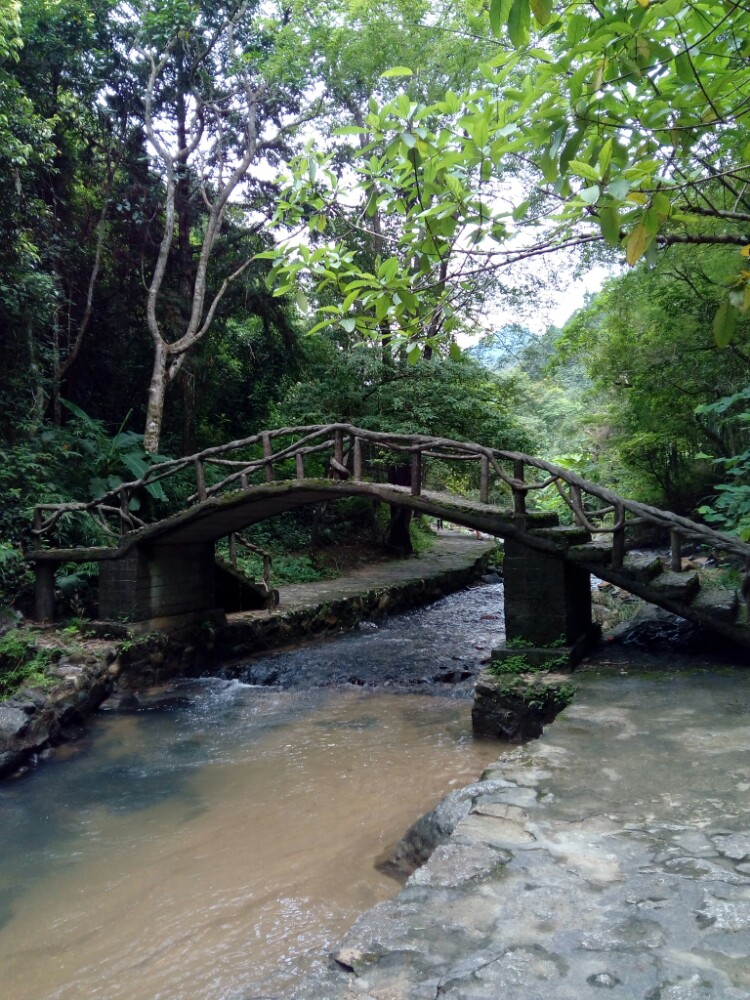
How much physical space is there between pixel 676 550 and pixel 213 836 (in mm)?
4921

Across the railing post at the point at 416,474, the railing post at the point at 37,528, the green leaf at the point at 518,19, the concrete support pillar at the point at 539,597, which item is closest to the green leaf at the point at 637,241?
the green leaf at the point at 518,19

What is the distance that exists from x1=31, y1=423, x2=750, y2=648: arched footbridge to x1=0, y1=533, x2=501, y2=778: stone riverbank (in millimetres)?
526

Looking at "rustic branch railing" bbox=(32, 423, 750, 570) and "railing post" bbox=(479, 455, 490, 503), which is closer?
"rustic branch railing" bbox=(32, 423, 750, 570)

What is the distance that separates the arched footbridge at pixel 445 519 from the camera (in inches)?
275

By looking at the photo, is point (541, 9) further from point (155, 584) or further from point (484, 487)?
point (155, 584)

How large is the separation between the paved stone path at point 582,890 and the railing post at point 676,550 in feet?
7.67

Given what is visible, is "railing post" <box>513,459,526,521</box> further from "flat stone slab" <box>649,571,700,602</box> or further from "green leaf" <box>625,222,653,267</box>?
"green leaf" <box>625,222,653,267</box>

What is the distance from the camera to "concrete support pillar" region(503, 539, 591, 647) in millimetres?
7383

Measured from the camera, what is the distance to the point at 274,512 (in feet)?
34.6

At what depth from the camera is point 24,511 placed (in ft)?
36.0

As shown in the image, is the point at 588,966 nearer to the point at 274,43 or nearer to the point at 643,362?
the point at 643,362

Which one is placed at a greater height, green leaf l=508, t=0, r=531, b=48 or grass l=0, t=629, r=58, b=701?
green leaf l=508, t=0, r=531, b=48

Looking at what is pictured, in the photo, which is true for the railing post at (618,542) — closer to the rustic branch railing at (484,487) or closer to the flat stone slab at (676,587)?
the rustic branch railing at (484,487)

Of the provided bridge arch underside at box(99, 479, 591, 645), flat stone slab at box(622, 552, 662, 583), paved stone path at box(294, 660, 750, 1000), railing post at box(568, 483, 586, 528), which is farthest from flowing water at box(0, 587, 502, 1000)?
railing post at box(568, 483, 586, 528)
